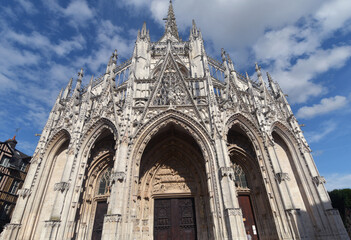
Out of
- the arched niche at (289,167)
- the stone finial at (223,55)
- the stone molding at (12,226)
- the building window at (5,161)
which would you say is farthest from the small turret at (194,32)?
the building window at (5,161)

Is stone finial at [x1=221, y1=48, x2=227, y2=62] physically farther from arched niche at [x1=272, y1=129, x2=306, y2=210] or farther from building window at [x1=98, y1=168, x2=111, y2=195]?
building window at [x1=98, y1=168, x2=111, y2=195]

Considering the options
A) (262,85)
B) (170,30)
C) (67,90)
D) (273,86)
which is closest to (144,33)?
(170,30)

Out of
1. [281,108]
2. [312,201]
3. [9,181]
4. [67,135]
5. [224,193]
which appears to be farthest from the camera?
[9,181]

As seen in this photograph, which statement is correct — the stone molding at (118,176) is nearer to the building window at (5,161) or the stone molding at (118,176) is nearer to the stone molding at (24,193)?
the stone molding at (24,193)

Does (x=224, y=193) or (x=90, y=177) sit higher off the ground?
(x=90, y=177)

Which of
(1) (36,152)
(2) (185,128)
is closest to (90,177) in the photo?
(1) (36,152)

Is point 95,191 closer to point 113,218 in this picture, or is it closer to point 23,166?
point 113,218

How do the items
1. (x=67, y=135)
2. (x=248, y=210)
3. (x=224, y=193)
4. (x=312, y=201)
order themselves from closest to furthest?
(x=224, y=193) → (x=312, y=201) → (x=248, y=210) → (x=67, y=135)

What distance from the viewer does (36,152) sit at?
46.6 ft

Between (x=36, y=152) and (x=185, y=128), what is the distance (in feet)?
36.8

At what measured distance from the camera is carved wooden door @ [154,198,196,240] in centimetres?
1278

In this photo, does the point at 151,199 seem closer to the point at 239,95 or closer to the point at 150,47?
the point at 239,95

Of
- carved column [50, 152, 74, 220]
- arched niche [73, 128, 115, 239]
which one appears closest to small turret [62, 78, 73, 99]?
arched niche [73, 128, 115, 239]

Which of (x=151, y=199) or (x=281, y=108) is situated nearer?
(x=151, y=199)
